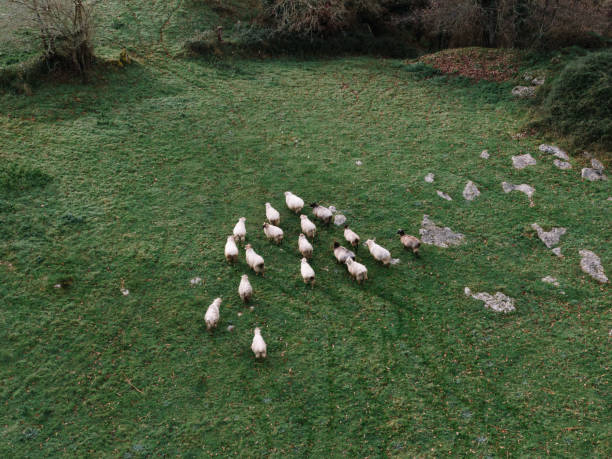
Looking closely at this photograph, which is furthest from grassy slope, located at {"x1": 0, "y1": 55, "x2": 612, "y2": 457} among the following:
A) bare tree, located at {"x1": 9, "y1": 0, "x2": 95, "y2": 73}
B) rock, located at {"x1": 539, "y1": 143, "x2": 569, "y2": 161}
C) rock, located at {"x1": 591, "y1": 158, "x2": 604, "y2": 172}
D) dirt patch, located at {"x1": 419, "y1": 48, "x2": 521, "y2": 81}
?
dirt patch, located at {"x1": 419, "y1": 48, "x2": 521, "y2": 81}

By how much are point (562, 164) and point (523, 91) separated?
26.4 feet

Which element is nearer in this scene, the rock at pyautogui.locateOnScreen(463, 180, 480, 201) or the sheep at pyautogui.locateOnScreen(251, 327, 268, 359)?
the sheep at pyautogui.locateOnScreen(251, 327, 268, 359)

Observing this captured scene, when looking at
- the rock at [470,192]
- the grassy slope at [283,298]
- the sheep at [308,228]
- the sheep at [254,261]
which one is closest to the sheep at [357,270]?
the grassy slope at [283,298]

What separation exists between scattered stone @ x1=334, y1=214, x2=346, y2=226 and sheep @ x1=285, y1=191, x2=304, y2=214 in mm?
1909

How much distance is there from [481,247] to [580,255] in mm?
4403

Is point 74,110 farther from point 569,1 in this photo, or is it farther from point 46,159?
point 569,1

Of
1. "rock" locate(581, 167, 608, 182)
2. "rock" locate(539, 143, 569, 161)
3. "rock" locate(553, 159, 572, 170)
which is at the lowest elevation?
"rock" locate(581, 167, 608, 182)

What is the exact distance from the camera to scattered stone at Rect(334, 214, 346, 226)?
2128 centimetres

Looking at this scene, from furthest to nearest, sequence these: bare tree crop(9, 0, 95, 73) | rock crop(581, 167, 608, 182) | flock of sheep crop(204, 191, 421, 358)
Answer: bare tree crop(9, 0, 95, 73), rock crop(581, 167, 608, 182), flock of sheep crop(204, 191, 421, 358)

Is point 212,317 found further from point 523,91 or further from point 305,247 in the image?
point 523,91

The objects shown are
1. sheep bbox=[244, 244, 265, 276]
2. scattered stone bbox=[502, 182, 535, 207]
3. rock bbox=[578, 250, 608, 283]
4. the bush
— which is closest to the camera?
sheep bbox=[244, 244, 265, 276]

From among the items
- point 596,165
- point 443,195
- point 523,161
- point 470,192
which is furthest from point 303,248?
point 596,165

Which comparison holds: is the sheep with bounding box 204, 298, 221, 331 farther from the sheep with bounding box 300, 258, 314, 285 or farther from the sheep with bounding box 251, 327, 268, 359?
the sheep with bounding box 300, 258, 314, 285

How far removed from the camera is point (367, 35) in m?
40.0
